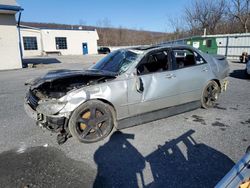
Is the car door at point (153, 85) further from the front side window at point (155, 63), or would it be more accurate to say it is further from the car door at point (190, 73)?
the car door at point (190, 73)

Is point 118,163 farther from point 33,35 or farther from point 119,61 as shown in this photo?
point 33,35

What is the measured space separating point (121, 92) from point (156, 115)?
1.01 meters

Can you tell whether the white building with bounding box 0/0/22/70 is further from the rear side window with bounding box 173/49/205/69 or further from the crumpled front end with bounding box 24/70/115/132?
the rear side window with bounding box 173/49/205/69

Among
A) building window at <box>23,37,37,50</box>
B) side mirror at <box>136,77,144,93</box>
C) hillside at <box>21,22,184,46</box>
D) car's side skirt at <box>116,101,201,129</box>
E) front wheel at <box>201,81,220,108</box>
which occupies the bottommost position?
car's side skirt at <box>116,101,201,129</box>

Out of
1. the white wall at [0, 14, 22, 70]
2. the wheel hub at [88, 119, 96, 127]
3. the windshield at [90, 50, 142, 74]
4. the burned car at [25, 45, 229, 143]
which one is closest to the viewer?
the burned car at [25, 45, 229, 143]

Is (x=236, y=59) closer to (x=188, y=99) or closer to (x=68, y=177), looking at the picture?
(x=188, y=99)

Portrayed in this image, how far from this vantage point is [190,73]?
4.32 metres

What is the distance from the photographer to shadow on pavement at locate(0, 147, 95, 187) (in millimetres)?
2383

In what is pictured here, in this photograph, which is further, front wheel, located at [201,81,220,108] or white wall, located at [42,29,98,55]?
white wall, located at [42,29,98,55]

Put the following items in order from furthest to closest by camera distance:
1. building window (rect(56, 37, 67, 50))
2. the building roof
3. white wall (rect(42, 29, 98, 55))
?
building window (rect(56, 37, 67, 50))
white wall (rect(42, 29, 98, 55))
the building roof

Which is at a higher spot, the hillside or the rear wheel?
the hillside

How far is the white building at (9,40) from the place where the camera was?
13.2 meters

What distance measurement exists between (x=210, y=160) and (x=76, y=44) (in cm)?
3807

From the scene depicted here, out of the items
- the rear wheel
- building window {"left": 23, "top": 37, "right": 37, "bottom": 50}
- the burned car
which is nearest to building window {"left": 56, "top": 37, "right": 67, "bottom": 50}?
building window {"left": 23, "top": 37, "right": 37, "bottom": 50}
